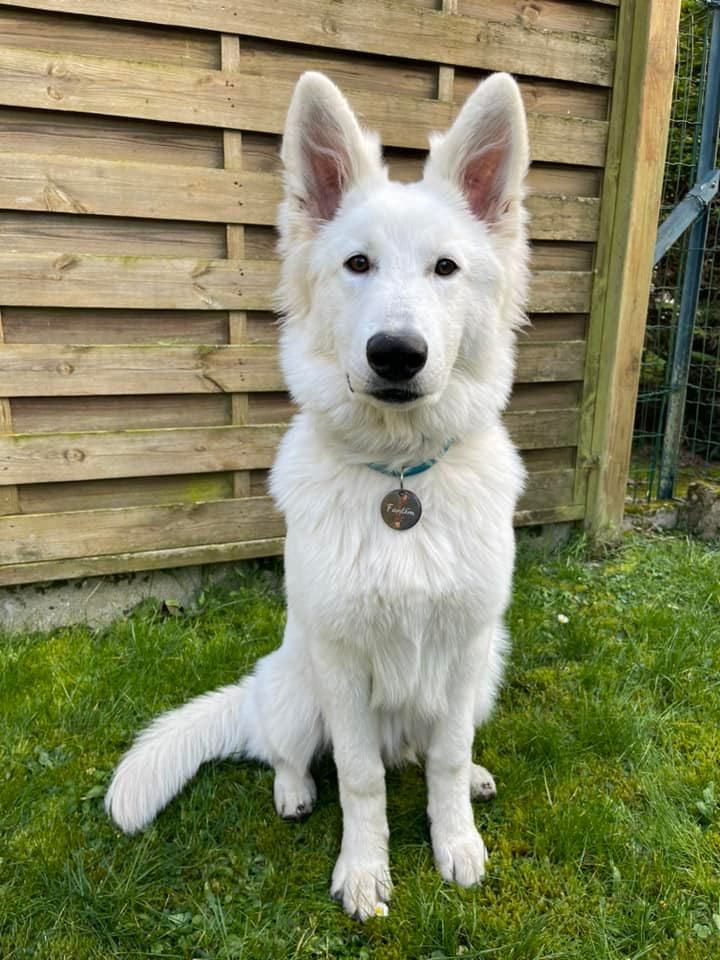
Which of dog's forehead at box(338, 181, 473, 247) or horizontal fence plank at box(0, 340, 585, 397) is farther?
horizontal fence plank at box(0, 340, 585, 397)

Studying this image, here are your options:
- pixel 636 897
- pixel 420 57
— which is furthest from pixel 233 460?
pixel 636 897

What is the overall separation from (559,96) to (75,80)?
228 cm

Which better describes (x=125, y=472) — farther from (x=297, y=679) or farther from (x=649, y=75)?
(x=649, y=75)

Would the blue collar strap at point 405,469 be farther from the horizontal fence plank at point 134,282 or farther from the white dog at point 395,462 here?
the horizontal fence plank at point 134,282

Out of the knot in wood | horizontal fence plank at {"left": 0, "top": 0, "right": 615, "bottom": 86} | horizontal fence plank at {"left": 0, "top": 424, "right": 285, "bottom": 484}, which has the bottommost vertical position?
horizontal fence plank at {"left": 0, "top": 424, "right": 285, "bottom": 484}

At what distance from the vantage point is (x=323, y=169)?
181 cm

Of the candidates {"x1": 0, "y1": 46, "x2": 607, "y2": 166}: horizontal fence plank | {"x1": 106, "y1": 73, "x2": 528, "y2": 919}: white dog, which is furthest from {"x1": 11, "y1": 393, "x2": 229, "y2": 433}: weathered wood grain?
{"x1": 106, "y1": 73, "x2": 528, "y2": 919}: white dog

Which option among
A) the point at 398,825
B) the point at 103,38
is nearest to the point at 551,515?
the point at 398,825

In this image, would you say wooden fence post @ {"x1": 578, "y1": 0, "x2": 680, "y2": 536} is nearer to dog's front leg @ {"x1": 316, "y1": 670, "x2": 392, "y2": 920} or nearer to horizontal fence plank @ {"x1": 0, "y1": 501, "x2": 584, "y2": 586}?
horizontal fence plank @ {"x1": 0, "y1": 501, "x2": 584, "y2": 586}

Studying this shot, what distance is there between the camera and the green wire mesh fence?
427cm

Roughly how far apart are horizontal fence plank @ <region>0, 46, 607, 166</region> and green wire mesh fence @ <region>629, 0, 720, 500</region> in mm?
2123

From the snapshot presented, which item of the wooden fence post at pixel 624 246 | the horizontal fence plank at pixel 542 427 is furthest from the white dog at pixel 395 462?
the wooden fence post at pixel 624 246

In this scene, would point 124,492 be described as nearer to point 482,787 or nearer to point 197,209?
point 197,209

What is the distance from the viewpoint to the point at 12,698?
248cm
